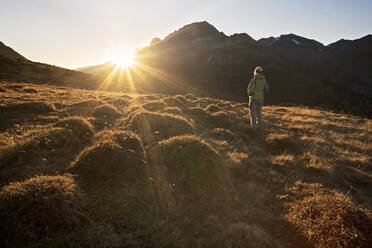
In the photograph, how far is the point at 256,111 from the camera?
1216 cm

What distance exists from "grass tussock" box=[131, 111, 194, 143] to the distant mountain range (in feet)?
118

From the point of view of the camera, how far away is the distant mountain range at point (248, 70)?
75.9 metres

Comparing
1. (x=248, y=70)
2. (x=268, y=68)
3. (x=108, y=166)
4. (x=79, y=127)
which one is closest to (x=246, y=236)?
(x=108, y=166)

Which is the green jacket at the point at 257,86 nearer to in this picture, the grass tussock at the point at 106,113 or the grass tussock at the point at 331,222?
the grass tussock at the point at 331,222

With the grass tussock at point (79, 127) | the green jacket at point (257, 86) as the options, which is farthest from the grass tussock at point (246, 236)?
the green jacket at point (257, 86)

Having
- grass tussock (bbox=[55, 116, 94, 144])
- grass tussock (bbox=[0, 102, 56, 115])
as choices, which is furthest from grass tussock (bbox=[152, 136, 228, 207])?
grass tussock (bbox=[0, 102, 56, 115])

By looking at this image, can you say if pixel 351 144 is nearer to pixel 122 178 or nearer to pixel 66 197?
pixel 122 178

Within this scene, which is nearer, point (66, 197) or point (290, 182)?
point (66, 197)

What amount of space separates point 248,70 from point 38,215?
355ft

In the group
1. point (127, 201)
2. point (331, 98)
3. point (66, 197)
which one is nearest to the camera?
point (66, 197)

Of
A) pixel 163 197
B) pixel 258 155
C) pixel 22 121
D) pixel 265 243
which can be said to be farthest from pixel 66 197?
pixel 22 121

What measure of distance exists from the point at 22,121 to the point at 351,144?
1815 cm

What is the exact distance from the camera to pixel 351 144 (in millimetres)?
10992

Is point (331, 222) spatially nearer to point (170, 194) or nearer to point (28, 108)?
point (170, 194)
